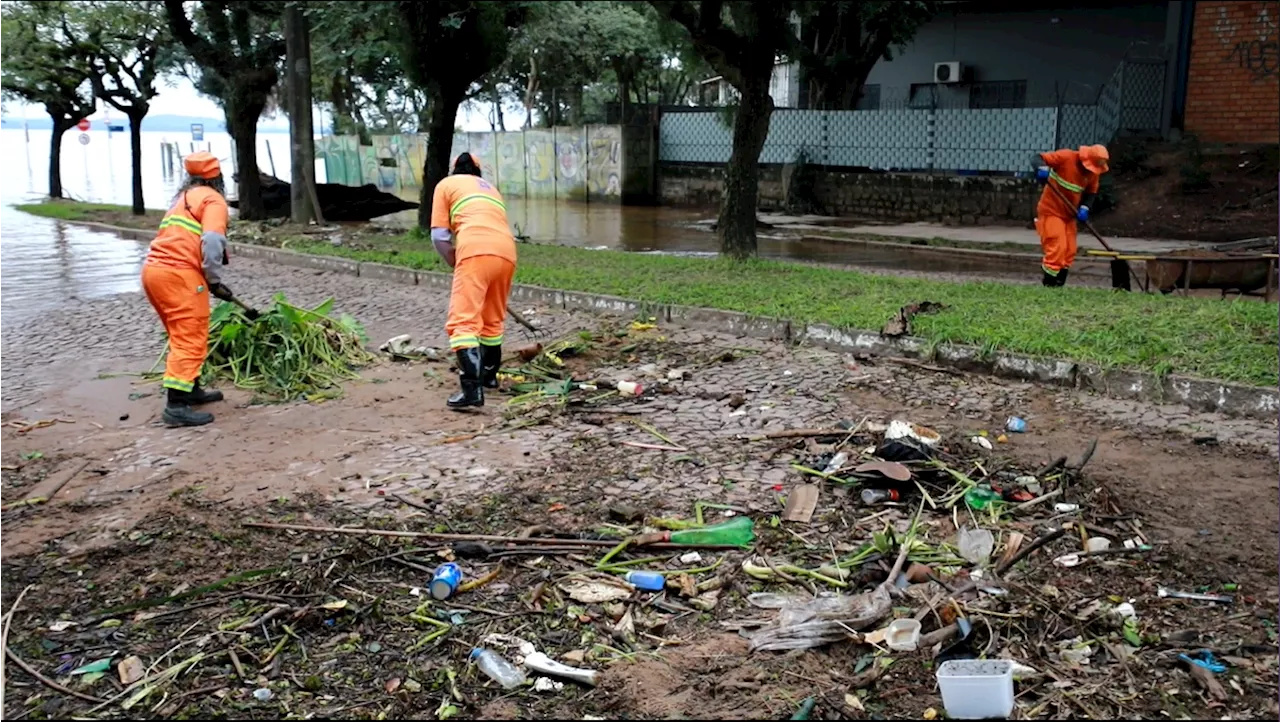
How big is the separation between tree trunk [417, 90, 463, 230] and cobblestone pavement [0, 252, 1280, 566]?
8.31 metres

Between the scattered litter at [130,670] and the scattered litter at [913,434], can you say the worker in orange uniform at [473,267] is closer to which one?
the scattered litter at [913,434]

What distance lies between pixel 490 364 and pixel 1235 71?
15.8 meters

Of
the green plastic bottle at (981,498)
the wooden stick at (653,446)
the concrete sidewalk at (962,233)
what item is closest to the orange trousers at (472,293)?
the wooden stick at (653,446)

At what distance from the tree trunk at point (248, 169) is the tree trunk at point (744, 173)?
34.3 ft

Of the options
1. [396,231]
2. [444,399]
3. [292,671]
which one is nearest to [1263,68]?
[396,231]

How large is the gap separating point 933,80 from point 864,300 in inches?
697

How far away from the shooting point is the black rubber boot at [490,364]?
22.6ft

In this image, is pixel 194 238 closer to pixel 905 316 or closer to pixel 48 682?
pixel 48 682

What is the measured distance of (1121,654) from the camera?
3.43 meters

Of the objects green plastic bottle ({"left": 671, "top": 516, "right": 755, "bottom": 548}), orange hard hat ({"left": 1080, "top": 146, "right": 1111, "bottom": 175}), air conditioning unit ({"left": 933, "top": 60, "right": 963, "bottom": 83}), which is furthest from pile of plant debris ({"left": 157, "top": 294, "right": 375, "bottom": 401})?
air conditioning unit ({"left": 933, "top": 60, "right": 963, "bottom": 83})

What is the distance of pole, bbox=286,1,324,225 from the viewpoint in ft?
54.7

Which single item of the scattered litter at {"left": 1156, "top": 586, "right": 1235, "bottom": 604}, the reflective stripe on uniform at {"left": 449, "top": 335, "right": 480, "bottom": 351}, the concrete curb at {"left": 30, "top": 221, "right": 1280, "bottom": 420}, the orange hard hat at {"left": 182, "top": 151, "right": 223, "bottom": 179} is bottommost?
the scattered litter at {"left": 1156, "top": 586, "right": 1235, "bottom": 604}

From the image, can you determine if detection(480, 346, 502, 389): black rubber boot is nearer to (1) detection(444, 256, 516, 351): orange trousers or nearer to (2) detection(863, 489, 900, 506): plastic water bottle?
(1) detection(444, 256, 516, 351): orange trousers

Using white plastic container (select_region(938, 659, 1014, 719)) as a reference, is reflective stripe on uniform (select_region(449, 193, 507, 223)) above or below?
above
